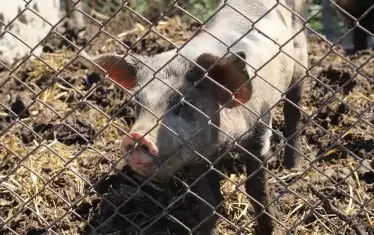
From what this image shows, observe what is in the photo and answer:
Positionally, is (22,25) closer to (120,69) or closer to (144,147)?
(120,69)

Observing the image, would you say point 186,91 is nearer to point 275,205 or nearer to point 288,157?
point 275,205

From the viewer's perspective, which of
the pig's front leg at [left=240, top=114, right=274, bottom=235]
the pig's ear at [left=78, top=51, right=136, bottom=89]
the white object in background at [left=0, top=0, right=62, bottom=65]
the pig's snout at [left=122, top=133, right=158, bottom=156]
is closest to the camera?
the pig's snout at [left=122, top=133, right=158, bottom=156]

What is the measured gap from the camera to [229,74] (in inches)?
127

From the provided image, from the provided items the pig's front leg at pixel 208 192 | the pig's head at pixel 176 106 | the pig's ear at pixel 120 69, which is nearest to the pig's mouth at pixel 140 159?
the pig's head at pixel 176 106

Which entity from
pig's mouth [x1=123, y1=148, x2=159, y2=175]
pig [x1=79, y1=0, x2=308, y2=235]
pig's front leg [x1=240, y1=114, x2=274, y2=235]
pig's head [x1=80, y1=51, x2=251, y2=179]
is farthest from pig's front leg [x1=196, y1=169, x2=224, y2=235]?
pig's mouth [x1=123, y1=148, x2=159, y2=175]

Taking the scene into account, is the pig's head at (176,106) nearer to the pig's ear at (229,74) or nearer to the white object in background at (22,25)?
the pig's ear at (229,74)

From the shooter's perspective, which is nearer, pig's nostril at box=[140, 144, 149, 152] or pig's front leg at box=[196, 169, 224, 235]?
pig's nostril at box=[140, 144, 149, 152]

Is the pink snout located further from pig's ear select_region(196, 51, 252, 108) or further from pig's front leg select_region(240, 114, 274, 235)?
pig's front leg select_region(240, 114, 274, 235)

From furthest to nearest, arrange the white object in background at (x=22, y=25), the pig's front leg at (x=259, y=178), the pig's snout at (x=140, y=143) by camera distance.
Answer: the white object in background at (x=22, y=25) < the pig's front leg at (x=259, y=178) < the pig's snout at (x=140, y=143)

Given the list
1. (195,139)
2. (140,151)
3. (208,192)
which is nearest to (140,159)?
(140,151)

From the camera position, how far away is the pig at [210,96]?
10.3ft

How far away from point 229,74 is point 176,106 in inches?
10.2

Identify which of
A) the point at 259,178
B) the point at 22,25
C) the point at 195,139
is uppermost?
the point at 195,139

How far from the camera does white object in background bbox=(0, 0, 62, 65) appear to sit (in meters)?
5.25
